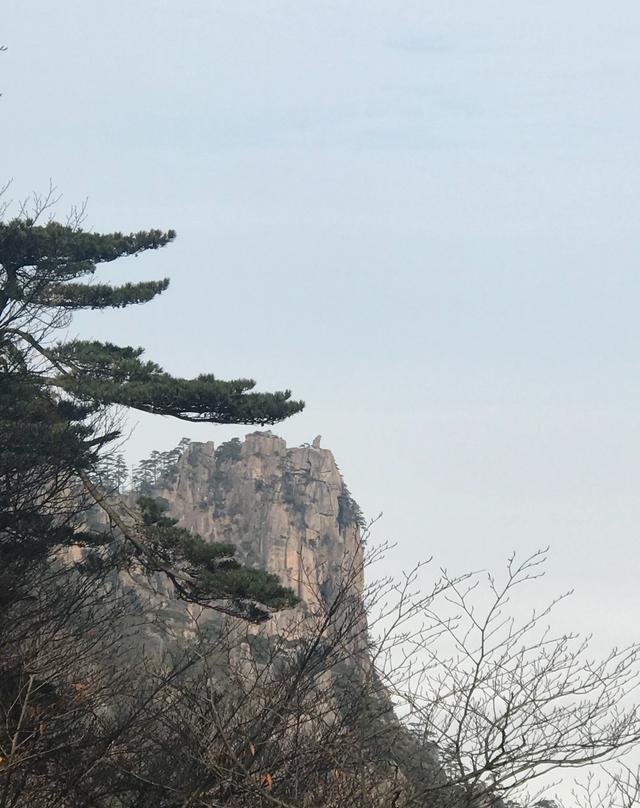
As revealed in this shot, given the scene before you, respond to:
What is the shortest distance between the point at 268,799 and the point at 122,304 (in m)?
10.0

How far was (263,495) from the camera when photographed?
102000mm

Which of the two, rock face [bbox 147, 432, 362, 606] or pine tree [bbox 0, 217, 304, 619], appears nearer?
pine tree [bbox 0, 217, 304, 619]

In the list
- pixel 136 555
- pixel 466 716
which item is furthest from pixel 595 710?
pixel 136 555

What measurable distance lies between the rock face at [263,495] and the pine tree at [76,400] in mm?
83328

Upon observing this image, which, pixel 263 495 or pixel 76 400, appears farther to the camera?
pixel 263 495

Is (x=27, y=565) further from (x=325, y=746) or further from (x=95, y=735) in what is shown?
(x=325, y=746)

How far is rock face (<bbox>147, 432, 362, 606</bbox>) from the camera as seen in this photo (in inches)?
3939

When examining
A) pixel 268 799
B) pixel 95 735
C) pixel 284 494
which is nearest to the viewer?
pixel 268 799

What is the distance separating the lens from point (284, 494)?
102062mm

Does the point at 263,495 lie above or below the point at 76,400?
above

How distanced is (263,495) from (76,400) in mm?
87456

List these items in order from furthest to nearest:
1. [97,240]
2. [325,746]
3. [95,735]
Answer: [97,240]
[95,735]
[325,746]

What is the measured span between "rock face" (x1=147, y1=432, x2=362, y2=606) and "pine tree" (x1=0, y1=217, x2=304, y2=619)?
83.3 m

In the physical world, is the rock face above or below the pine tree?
above
